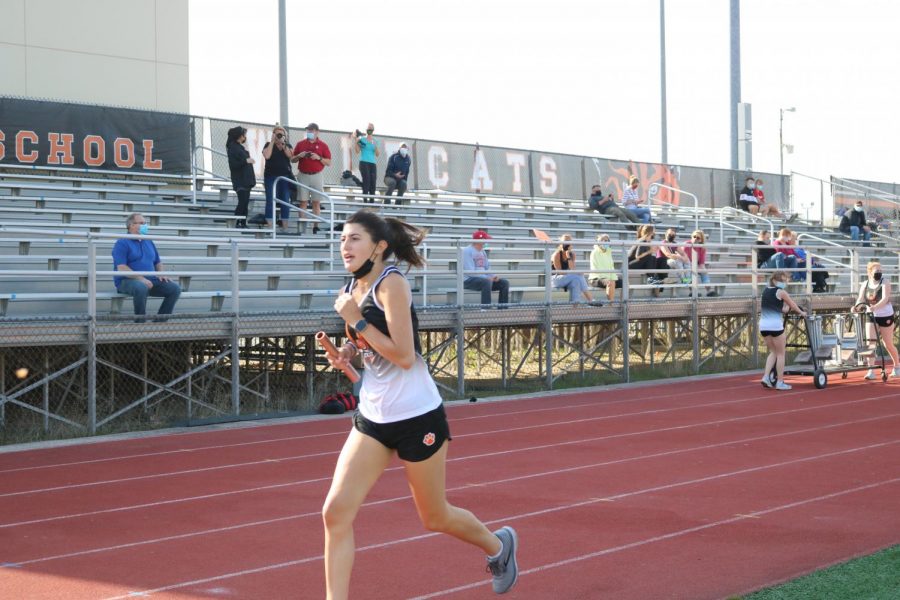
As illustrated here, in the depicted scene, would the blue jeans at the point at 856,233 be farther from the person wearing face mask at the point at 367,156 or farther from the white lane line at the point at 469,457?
the white lane line at the point at 469,457

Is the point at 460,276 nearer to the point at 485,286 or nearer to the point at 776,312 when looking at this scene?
the point at 485,286

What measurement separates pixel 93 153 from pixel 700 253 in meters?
11.2

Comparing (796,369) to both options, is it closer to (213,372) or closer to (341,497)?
(213,372)

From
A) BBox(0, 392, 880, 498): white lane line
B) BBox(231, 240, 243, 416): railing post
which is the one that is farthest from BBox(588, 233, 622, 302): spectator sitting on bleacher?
BBox(231, 240, 243, 416): railing post

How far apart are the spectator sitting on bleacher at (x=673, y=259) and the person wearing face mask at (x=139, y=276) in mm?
9479

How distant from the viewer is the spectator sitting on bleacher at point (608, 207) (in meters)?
28.5

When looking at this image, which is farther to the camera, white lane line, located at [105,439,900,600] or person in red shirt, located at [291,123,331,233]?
person in red shirt, located at [291,123,331,233]

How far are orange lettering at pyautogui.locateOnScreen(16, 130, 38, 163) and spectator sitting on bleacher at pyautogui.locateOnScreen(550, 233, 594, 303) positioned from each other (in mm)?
8878

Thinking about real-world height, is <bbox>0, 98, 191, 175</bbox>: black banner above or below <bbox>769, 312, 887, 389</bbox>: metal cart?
above

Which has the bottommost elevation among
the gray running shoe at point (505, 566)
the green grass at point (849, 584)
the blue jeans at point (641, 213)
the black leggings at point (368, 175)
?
the green grass at point (849, 584)

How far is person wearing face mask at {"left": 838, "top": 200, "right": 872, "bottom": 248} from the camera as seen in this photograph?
33.6m

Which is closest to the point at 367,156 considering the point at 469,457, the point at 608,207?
the point at 608,207

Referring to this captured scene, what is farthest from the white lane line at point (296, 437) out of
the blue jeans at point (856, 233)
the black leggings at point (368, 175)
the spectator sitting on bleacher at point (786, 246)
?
the blue jeans at point (856, 233)

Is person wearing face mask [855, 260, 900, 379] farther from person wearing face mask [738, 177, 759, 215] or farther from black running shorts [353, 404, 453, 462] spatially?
black running shorts [353, 404, 453, 462]
